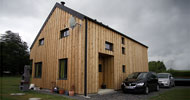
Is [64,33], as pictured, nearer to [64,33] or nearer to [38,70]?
[64,33]

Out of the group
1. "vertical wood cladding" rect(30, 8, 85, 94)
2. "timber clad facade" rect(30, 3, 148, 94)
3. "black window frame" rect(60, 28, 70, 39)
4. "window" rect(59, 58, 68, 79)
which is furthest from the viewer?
"black window frame" rect(60, 28, 70, 39)

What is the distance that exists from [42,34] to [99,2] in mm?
6969

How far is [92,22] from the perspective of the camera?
33.8ft

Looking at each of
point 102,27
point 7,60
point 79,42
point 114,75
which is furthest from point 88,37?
point 7,60

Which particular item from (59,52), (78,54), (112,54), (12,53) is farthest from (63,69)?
(12,53)

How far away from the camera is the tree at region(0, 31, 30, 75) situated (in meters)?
42.1

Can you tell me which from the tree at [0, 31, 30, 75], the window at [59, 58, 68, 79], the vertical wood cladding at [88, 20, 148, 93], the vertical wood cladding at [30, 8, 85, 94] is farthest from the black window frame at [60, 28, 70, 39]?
the tree at [0, 31, 30, 75]

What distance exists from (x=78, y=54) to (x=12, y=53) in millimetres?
42380

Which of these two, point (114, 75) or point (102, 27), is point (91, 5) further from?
point (114, 75)

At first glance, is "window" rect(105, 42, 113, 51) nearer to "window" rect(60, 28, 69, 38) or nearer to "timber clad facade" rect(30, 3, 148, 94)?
"timber clad facade" rect(30, 3, 148, 94)

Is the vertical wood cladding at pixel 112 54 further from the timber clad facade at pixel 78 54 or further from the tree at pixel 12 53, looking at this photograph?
the tree at pixel 12 53

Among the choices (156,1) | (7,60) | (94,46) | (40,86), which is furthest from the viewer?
(7,60)

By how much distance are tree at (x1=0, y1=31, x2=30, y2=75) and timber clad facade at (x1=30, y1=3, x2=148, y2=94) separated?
32484mm

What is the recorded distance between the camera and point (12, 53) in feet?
144
